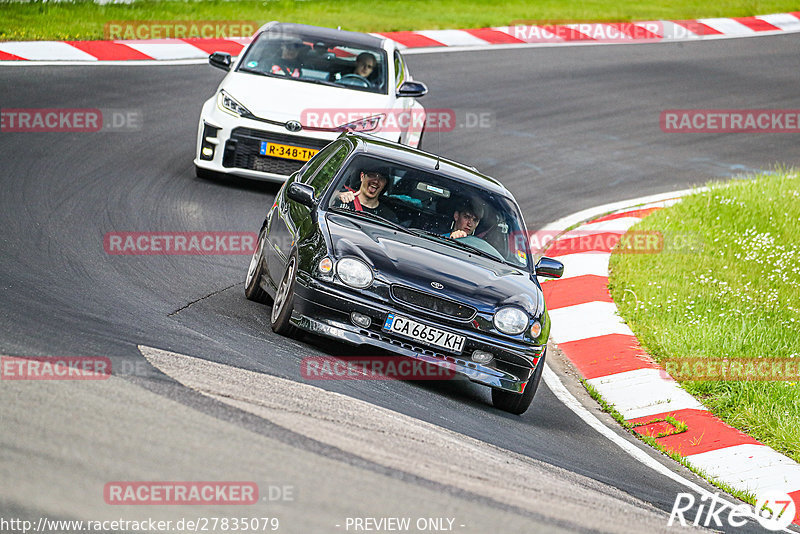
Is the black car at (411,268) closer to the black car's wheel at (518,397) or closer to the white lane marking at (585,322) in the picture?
the black car's wheel at (518,397)

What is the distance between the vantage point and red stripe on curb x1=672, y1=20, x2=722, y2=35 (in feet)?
80.8

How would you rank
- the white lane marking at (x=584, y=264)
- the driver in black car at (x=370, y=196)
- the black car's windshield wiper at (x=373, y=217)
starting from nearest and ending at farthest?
the black car's windshield wiper at (x=373, y=217) < the driver in black car at (x=370, y=196) < the white lane marking at (x=584, y=264)

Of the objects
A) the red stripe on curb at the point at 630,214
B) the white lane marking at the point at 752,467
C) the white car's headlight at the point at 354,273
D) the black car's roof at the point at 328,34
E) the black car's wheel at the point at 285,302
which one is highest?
the black car's roof at the point at 328,34

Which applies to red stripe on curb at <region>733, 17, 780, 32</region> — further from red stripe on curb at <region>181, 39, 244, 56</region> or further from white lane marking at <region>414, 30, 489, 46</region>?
red stripe on curb at <region>181, 39, 244, 56</region>

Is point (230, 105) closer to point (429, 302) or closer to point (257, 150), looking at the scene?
point (257, 150)

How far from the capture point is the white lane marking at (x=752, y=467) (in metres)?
7.44

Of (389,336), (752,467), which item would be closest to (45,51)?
(389,336)

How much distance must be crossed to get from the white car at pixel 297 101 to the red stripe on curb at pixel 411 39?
6.73 metres

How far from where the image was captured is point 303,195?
8.32 metres

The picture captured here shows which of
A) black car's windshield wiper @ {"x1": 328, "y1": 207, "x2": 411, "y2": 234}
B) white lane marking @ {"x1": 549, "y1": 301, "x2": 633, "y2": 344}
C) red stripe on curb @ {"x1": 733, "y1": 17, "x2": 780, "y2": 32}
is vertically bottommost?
white lane marking @ {"x1": 549, "y1": 301, "x2": 633, "y2": 344}

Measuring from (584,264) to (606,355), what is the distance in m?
2.48

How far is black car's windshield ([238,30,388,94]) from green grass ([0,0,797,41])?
204 inches

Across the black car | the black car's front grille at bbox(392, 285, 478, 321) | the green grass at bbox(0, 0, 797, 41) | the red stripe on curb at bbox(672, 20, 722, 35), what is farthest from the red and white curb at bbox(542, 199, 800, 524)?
the red stripe on curb at bbox(672, 20, 722, 35)

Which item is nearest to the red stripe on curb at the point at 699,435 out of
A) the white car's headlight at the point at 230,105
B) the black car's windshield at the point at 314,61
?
the white car's headlight at the point at 230,105
